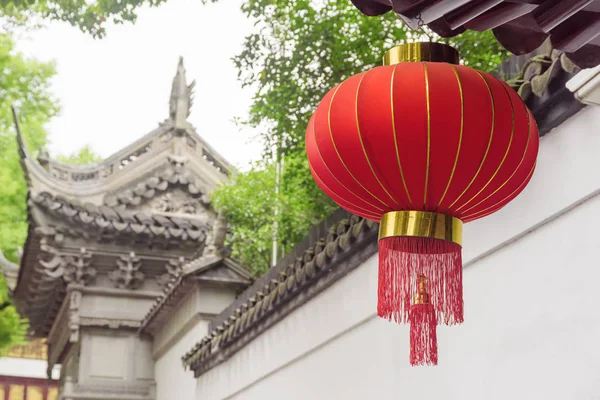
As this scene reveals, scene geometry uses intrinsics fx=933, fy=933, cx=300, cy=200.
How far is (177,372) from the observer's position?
866 cm

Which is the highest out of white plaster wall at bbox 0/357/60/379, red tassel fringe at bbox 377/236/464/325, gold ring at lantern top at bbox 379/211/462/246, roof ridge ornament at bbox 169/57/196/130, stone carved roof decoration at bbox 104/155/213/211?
roof ridge ornament at bbox 169/57/196/130

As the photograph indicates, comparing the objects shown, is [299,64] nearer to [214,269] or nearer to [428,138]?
[214,269]

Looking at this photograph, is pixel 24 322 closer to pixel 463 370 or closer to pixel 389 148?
pixel 463 370

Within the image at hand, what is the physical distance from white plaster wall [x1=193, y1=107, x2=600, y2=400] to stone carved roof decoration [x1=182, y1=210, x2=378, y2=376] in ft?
0.53

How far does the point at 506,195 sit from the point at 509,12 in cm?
76

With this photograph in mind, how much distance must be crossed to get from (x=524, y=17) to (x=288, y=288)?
11.3ft

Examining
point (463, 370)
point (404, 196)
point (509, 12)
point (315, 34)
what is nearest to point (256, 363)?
point (315, 34)

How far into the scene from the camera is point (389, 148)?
95.3 inches

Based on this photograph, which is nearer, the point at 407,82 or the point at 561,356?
the point at 407,82

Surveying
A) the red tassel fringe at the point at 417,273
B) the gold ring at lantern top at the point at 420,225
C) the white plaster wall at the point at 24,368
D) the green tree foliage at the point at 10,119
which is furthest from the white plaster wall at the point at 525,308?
the white plaster wall at the point at 24,368

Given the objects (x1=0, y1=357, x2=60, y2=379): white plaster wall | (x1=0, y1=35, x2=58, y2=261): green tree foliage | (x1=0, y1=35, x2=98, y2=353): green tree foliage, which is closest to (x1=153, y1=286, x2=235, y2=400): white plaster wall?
(x1=0, y1=35, x2=98, y2=353): green tree foliage

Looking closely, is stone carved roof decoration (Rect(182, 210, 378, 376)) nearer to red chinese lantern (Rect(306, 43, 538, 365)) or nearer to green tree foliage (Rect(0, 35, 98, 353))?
red chinese lantern (Rect(306, 43, 538, 365))

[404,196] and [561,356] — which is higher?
[404,196]

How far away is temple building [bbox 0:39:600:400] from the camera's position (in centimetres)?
300
